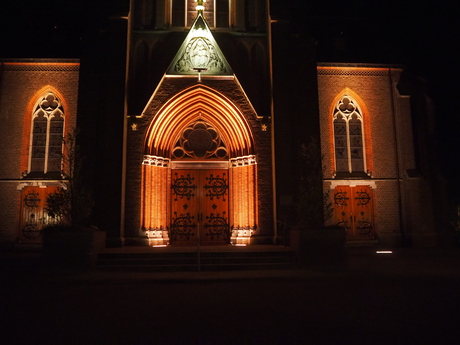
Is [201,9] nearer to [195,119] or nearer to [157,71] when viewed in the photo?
[157,71]

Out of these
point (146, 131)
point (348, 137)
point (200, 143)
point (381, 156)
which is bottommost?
point (381, 156)

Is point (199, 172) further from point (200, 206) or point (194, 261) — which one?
point (194, 261)

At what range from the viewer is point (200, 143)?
1758cm

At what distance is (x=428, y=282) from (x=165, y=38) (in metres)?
13.8

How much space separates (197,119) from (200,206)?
3852mm

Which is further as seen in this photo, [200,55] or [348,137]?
[348,137]

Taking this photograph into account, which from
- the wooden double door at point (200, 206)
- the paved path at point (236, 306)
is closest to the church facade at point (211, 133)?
the wooden double door at point (200, 206)

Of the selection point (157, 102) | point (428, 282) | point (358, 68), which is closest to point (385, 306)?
point (428, 282)

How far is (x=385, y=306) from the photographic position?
6.91 metres

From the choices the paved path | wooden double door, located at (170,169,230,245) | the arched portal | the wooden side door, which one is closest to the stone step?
the paved path

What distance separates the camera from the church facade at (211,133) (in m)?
15.9

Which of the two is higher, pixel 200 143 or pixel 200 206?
pixel 200 143

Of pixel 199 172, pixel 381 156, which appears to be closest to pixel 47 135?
pixel 199 172

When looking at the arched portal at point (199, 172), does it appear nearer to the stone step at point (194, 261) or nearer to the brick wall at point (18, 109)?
the stone step at point (194, 261)
